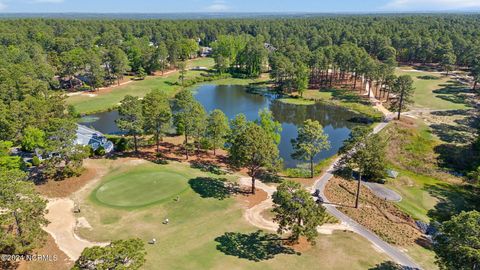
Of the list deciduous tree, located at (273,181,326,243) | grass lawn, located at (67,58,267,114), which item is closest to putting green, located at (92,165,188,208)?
deciduous tree, located at (273,181,326,243)

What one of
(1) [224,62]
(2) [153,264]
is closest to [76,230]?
(2) [153,264]

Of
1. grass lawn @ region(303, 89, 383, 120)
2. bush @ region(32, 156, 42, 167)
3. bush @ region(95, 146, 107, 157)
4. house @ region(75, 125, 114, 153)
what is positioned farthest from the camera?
grass lawn @ region(303, 89, 383, 120)

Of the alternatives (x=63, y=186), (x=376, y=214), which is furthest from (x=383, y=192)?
(x=63, y=186)

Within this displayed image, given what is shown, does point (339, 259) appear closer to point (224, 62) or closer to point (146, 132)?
point (146, 132)

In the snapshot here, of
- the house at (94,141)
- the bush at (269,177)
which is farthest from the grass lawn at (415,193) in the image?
the house at (94,141)

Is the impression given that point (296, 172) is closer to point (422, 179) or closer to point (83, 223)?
point (422, 179)

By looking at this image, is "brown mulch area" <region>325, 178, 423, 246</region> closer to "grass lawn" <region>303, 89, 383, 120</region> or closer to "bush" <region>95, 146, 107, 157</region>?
"bush" <region>95, 146, 107, 157</region>

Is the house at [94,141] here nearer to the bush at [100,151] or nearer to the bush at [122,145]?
the bush at [100,151]
